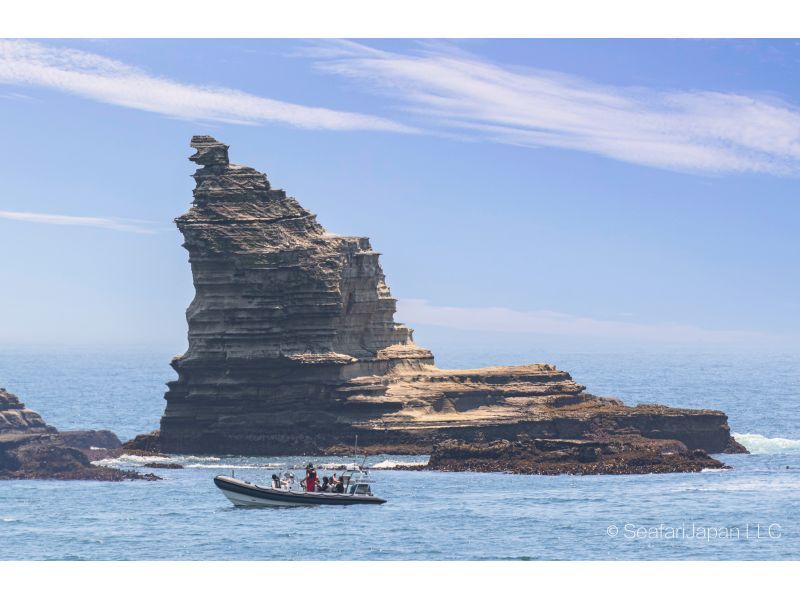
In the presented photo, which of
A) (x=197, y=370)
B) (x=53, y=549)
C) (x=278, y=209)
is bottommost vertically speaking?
(x=53, y=549)

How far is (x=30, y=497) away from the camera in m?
98.8

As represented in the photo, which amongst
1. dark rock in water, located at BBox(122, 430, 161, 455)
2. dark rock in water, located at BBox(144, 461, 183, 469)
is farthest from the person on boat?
dark rock in water, located at BBox(122, 430, 161, 455)

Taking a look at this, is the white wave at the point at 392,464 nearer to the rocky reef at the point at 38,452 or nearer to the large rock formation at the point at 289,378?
the large rock formation at the point at 289,378

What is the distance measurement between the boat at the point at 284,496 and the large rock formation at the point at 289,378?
28655mm

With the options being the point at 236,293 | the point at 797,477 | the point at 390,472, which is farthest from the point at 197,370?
the point at 797,477

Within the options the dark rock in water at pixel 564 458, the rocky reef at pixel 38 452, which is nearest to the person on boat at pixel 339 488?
the dark rock in water at pixel 564 458

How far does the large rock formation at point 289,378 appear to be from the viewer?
394ft

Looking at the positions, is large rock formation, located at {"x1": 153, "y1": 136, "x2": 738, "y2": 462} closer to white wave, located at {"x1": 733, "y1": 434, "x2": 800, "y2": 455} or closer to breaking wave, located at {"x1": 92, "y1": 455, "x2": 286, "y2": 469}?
white wave, located at {"x1": 733, "y1": 434, "x2": 800, "y2": 455}

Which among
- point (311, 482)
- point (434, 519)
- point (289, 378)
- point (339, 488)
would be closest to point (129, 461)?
point (289, 378)

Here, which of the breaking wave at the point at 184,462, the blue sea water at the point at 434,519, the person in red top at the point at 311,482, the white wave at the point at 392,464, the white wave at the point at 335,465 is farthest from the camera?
the breaking wave at the point at 184,462

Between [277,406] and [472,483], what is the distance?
2458 cm

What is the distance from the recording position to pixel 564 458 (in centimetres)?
10788

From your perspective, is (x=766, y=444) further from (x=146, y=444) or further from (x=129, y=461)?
(x=129, y=461)

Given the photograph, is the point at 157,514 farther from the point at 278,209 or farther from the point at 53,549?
the point at 278,209
